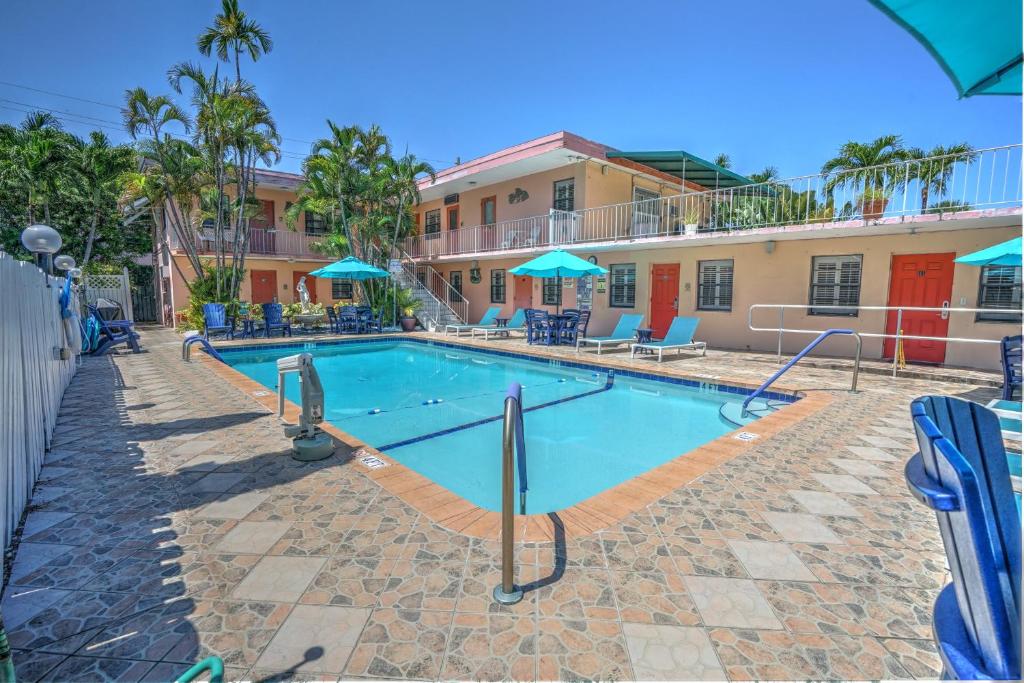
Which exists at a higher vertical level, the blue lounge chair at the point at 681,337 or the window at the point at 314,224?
the window at the point at 314,224

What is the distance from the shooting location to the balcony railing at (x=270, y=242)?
17328mm

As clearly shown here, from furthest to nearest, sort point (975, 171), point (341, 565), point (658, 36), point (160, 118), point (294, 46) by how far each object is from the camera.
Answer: point (294, 46)
point (160, 118)
point (658, 36)
point (975, 171)
point (341, 565)

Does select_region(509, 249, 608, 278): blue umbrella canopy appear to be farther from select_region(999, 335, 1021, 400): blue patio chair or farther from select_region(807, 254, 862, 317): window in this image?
select_region(999, 335, 1021, 400): blue patio chair

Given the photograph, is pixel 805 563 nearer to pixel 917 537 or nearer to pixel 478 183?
pixel 917 537

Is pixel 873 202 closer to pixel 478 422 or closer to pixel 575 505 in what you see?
pixel 478 422

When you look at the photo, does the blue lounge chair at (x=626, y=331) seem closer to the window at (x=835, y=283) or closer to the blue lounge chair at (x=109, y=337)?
the window at (x=835, y=283)

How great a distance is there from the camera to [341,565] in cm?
252

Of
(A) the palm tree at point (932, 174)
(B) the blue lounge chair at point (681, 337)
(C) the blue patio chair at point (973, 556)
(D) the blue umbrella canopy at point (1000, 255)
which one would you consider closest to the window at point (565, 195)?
(B) the blue lounge chair at point (681, 337)

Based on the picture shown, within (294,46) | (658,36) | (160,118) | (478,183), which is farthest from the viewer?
(478,183)

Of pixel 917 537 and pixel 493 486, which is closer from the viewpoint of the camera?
pixel 917 537

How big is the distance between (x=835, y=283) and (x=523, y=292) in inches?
378

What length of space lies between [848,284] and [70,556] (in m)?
13.1

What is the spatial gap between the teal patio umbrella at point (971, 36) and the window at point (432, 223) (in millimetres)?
18334

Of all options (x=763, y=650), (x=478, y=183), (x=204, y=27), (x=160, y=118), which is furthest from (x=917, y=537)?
(x=204, y=27)
